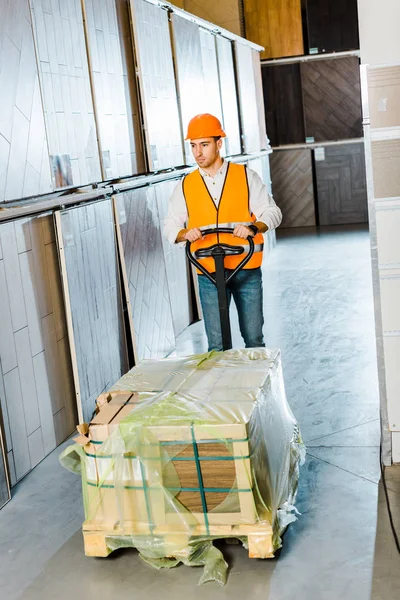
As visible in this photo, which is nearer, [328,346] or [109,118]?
[109,118]

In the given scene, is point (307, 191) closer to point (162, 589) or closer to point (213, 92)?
point (213, 92)

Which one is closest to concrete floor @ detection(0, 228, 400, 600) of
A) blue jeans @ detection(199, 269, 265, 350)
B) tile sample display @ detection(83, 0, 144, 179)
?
blue jeans @ detection(199, 269, 265, 350)

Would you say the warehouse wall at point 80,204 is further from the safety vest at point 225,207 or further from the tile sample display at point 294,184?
the tile sample display at point 294,184

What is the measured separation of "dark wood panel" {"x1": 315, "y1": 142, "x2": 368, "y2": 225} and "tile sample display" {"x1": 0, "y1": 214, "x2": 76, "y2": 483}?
11.2 m

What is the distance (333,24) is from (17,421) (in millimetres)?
12508

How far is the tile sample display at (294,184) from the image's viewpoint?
16.1m

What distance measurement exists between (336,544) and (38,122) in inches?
123

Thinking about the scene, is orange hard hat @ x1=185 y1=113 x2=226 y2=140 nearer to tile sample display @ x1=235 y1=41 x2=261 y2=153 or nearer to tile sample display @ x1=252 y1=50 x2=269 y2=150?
tile sample display @ x1=235 y1=41 x2=261 y2=153

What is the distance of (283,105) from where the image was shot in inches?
640

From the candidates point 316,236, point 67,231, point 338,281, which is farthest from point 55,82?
point 316,236

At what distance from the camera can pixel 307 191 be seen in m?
16.2

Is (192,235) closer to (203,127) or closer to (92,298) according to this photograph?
(203,127)

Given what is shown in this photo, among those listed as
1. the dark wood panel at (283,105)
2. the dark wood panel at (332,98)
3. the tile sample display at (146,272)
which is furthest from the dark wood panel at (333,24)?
the tile sample display at (146,272)

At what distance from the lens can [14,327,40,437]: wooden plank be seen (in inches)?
195
